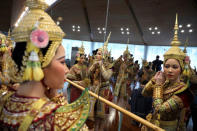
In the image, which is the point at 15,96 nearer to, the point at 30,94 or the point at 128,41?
the point at 30,94

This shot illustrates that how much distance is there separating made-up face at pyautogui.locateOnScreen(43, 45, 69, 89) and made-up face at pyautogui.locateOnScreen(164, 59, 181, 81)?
1158 mm

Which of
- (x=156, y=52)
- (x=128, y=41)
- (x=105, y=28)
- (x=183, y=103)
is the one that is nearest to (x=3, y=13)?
(x=105, y=28)

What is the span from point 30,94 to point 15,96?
0.11 m

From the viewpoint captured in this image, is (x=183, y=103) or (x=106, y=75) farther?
(x=106, y=75)

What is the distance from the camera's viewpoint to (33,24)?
848 millimetres

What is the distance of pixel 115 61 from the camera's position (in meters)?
2.47

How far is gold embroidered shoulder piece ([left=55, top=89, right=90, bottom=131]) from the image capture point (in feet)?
2.68

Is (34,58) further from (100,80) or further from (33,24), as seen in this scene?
(100,80)

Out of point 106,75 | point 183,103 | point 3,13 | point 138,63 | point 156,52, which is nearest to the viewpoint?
point 183,103

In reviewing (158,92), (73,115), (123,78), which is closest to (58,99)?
(73,115)

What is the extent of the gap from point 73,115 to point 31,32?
1.73ft

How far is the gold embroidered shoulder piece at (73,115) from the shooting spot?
817mm

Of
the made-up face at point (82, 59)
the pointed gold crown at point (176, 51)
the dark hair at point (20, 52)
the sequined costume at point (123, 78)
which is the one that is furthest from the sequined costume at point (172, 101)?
the made-up face at point (82, 59)

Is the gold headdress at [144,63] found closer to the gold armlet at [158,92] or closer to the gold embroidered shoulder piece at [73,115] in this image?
the gold armlet at [158,92]
